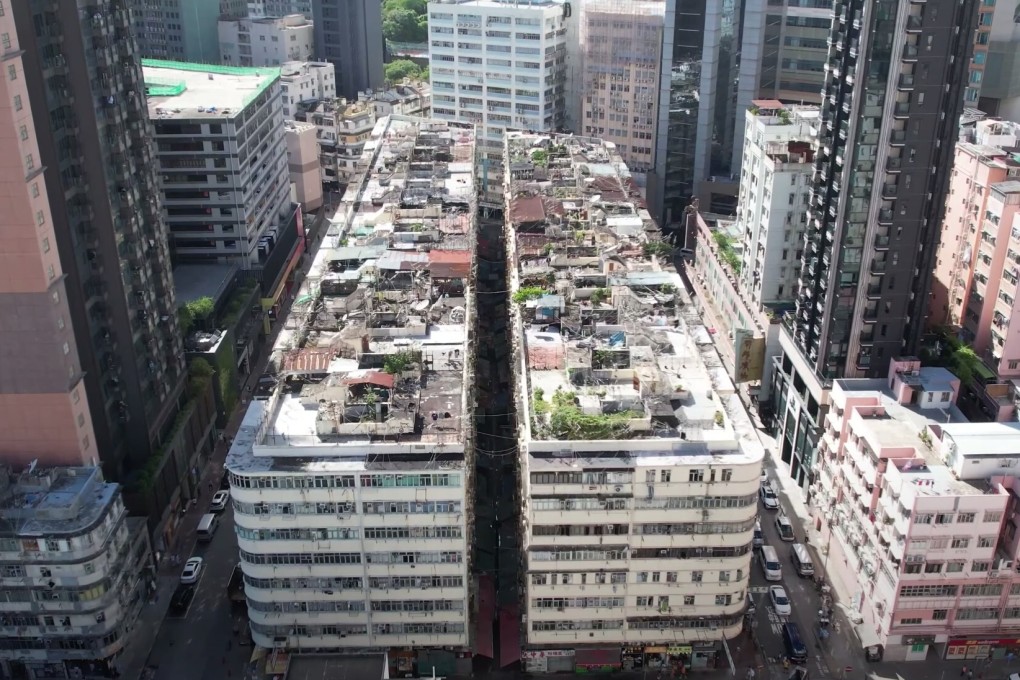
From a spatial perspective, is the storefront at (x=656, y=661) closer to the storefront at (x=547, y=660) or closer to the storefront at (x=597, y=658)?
the storefront at (x=597, y=658)

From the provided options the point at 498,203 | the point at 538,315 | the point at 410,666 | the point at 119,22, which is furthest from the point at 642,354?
the point at 498,203

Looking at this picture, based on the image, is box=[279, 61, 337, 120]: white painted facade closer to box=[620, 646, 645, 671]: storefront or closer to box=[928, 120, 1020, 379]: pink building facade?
box=[928, 120, 1020, 379]: pink building facade

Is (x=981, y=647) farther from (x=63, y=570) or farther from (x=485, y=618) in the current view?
(x=63, y=570)

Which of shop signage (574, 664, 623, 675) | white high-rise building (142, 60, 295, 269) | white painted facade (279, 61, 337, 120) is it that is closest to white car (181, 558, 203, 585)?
shop signage (574, 664, 623, 675)

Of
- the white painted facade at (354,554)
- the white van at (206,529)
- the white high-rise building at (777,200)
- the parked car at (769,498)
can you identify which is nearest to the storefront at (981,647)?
the parked car at (769,498)

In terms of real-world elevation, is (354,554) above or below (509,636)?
above

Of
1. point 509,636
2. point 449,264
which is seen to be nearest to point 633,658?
point 509,636
